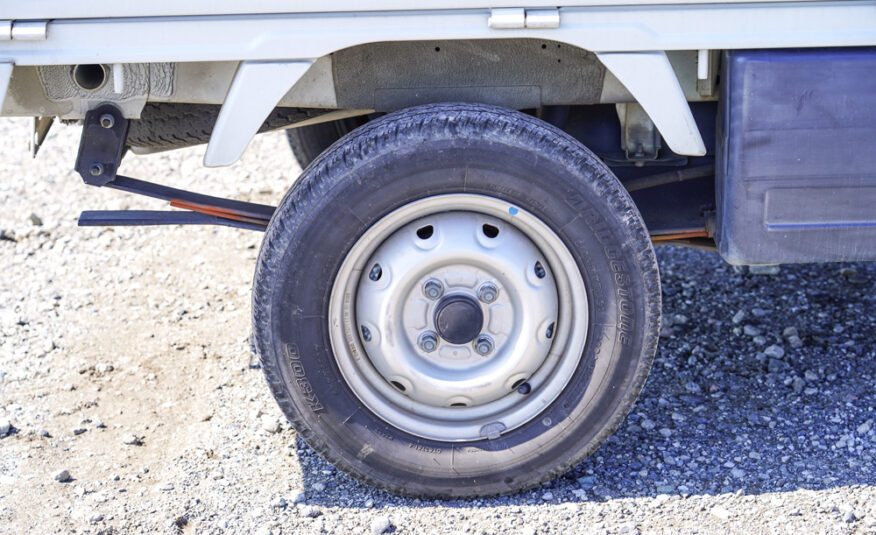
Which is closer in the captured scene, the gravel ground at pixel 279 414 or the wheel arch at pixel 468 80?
the wheel arch at pixel 468 80

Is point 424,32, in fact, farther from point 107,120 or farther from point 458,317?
point 107,120

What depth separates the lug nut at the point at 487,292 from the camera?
9.63 ft

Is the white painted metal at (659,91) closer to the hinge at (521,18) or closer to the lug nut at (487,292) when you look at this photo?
the hinge at (521,18)

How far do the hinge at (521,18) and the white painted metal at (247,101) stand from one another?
0.52 metres

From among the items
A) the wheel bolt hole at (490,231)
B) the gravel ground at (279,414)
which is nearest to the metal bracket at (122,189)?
the wheel bolt hole at (490,231)

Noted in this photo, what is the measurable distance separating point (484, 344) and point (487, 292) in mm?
164

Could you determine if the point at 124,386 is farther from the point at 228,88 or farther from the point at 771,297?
the point at 771,297

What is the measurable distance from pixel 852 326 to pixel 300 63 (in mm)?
2715

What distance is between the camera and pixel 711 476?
3176 mm

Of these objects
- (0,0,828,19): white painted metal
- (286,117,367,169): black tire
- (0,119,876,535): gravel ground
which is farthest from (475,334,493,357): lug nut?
(286,117,367,169): black tire

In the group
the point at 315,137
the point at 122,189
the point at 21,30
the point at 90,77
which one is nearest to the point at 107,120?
the point at 90,77

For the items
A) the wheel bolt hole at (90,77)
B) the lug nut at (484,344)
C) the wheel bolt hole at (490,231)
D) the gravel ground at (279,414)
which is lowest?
the gravel ground at (279,414)

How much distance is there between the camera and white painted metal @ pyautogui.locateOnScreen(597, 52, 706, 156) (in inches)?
106

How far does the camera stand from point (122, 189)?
10.2 ft
